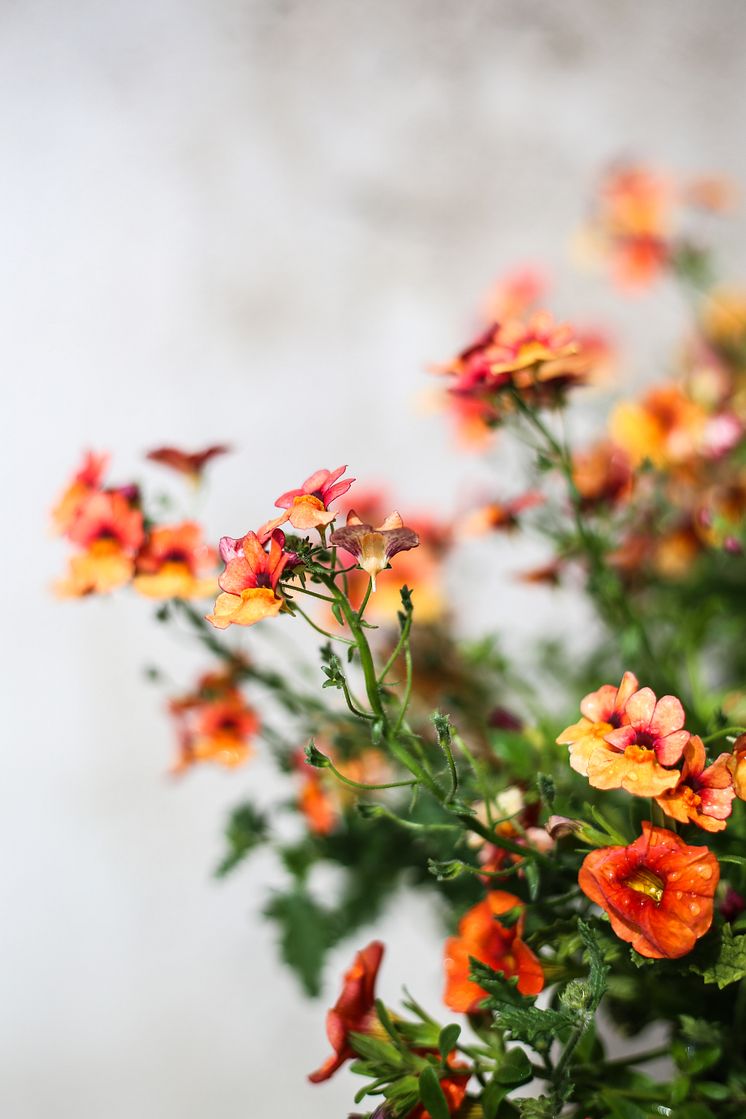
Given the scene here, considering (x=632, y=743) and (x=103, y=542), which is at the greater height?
(x=103, y=542)

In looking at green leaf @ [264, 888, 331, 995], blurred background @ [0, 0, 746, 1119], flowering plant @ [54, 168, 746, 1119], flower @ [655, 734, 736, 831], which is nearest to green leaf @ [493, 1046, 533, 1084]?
flowering plant @ [54, 168, 746, 1119]

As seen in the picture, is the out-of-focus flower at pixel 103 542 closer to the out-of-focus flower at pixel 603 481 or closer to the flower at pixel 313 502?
the flower at pixel 313 502

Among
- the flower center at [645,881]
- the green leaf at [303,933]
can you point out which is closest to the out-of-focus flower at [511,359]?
the flower center at [645,881]

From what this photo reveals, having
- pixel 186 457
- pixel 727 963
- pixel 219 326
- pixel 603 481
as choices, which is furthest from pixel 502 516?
pixel 219 326

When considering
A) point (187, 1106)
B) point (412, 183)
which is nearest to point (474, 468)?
point (412, 183)

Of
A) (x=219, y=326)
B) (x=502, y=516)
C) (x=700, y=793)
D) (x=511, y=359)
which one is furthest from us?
(x=219, y=326)

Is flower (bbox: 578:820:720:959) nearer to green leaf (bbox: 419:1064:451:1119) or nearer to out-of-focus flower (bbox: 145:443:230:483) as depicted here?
green leaf (bbox: 419:1064:451:1119)

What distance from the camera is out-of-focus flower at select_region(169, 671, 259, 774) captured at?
0.56 metres

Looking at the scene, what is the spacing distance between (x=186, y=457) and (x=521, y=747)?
0.70 feet

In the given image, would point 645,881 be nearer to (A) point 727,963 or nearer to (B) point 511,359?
(A) point 727,963

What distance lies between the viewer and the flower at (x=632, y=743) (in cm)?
31

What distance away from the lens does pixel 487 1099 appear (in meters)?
0.34

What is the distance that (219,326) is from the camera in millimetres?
1052

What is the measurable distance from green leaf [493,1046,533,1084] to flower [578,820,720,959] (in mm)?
70
